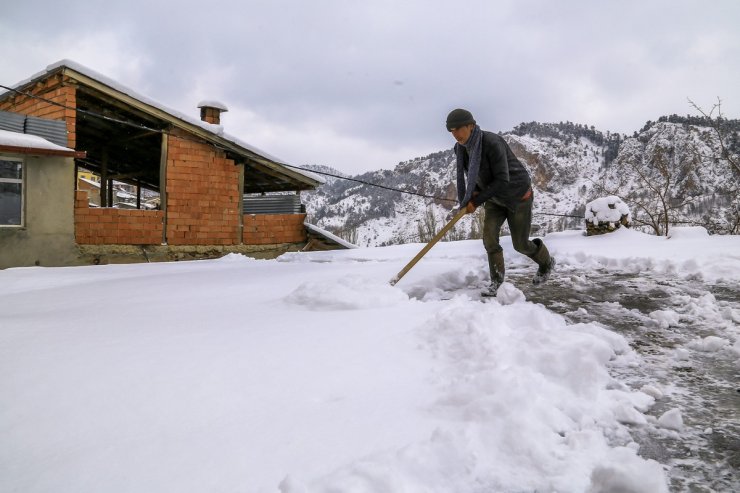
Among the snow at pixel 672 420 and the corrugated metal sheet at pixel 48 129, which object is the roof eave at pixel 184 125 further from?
the snow at pixel 672 420

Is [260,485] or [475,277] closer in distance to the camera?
[260,485]

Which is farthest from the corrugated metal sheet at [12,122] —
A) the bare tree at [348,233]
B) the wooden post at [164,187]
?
the bare tree at [348,233]

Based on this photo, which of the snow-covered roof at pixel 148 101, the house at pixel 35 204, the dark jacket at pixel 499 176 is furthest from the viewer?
the snow-covered roof at pixel 148 101

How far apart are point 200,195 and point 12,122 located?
3.05 meters

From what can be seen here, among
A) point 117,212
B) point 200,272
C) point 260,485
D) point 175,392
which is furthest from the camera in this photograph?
point 117,212

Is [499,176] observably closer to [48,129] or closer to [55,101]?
[48,129]

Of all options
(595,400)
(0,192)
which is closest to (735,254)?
(595,400)

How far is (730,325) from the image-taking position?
2.40 m

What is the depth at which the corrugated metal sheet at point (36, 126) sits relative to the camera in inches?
252

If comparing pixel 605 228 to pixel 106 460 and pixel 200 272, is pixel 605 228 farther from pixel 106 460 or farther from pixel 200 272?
pixel 106 460

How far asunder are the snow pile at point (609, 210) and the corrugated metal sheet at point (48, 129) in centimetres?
950

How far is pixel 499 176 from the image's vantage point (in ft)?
11.7

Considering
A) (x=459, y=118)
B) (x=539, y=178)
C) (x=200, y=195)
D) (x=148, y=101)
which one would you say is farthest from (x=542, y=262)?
(x=539, y=178)

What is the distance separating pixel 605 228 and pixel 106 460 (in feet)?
26.1
